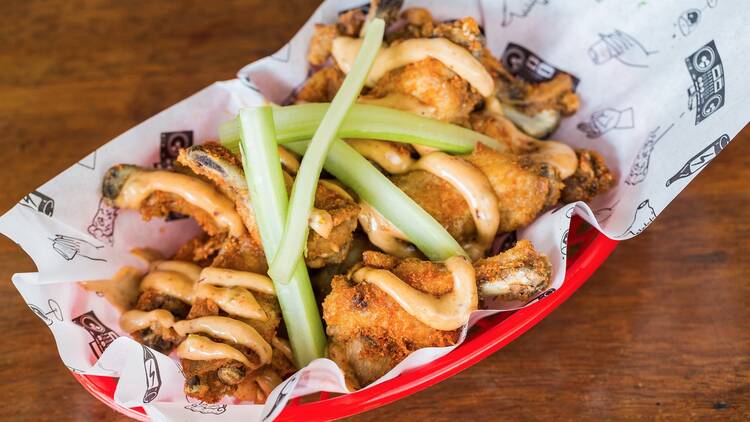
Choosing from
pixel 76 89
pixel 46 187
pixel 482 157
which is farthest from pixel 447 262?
pixel 76 89

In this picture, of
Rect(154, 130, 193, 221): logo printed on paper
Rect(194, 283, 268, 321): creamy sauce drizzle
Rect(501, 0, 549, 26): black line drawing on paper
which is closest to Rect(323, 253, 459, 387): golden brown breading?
Rect(194, 283, 268, 321): creamy sauce drizzle

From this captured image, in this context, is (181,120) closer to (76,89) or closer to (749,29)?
(76,89)

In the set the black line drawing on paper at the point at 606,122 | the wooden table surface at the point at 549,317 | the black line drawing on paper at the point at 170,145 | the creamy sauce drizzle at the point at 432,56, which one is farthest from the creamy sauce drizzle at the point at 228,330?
the black line drawing on paper at the point at 606,122

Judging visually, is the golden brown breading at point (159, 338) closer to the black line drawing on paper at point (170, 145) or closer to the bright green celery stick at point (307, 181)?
A: the bright green celery stick at point (307, 181)

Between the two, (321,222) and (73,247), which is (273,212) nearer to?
(321,222)

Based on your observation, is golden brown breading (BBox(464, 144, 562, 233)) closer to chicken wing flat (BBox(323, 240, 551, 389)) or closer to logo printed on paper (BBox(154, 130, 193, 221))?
chicken wing flat (BBox(323, 240, 551, 389))

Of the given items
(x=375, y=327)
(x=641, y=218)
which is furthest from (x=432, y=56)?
(x=375, y=327)
